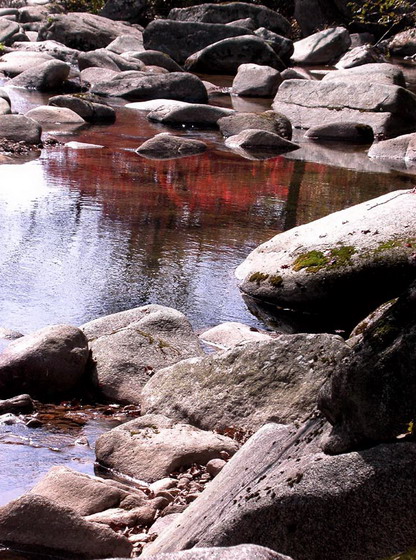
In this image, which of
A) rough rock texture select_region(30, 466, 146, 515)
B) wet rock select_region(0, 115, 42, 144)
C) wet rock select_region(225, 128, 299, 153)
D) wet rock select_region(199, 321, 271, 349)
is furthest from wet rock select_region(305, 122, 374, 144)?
rough rock texture select_region(30, 466, 146, 515)

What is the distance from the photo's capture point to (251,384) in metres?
7.28

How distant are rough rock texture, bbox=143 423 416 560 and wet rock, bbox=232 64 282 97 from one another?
2567 cm

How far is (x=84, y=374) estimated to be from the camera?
333 inches

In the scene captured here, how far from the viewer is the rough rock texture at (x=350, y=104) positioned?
23.5m

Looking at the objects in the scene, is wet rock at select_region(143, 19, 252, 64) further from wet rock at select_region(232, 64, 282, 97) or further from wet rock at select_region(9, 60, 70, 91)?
wet rock at select_region(9, 60, 70, 91)

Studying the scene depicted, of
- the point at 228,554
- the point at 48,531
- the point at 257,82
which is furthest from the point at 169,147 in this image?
the point at 228,554

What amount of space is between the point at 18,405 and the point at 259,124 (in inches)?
620

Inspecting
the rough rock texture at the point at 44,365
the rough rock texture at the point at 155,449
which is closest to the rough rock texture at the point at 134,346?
the rough rock texture at the point at 44,365

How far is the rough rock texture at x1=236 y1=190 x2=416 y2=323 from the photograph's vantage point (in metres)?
10.6

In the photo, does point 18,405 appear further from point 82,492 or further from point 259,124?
point 259,124

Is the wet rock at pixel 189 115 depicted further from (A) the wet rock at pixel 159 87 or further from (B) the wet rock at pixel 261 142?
(A) the wet rock at pixel 159 87

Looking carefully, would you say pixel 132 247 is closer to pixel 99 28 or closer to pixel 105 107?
pixel 105 107

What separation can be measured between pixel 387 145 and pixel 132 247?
1034 centimetres

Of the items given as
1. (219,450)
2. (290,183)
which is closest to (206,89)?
(290,183)
